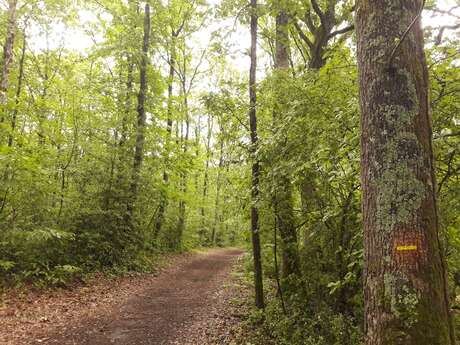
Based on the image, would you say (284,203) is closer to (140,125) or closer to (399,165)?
(399,165)

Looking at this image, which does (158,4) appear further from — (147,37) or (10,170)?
(10,170)

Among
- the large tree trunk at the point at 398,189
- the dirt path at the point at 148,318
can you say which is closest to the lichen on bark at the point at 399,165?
the large tree trunk at the point at 398,189

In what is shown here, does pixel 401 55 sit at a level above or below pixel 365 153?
above

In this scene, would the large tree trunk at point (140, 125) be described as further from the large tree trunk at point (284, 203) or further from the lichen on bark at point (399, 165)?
the lichen on bark at point (399, 165)

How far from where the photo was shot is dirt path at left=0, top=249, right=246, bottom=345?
618 centimetres

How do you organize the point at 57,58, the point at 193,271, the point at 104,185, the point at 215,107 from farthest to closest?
the point at 57,58, the point at 193,271, the point at 104,185, the point at 215,107

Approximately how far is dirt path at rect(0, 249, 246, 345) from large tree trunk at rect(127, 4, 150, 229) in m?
3.07

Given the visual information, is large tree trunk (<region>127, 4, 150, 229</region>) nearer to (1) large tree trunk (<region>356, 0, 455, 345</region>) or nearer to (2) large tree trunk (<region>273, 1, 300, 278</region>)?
(2) large tree trunk (<region>273, 1, 300, 278</region>)

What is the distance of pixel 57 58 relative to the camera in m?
18.6

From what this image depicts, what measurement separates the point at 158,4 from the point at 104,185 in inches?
337

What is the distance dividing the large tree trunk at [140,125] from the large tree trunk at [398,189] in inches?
418

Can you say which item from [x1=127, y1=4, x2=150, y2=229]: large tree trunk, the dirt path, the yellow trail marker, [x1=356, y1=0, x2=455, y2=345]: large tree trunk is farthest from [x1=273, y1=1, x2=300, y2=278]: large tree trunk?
[x1=127, y1=4, x2=150, y2=229]: large tree trunk

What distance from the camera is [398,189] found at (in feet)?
7.70

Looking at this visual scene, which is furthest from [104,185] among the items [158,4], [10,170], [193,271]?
[158,4]
